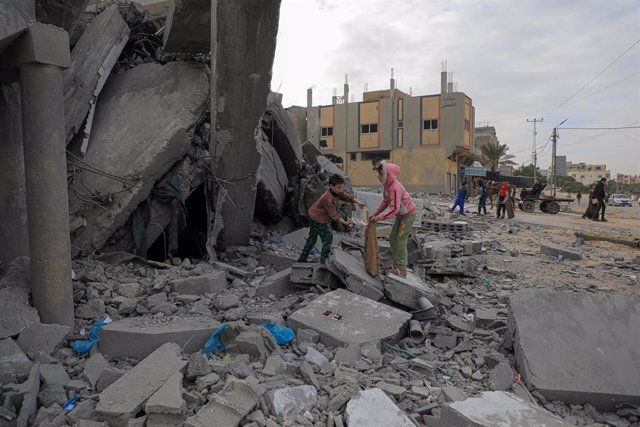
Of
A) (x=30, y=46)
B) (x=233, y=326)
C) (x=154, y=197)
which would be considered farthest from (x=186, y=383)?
(x=154, y=197)

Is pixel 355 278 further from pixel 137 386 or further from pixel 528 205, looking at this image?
pixel 528 205

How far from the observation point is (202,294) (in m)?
4.95

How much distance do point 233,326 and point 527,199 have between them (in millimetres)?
19004

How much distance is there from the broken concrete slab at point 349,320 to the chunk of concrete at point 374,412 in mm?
860

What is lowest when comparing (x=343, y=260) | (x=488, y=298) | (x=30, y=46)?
(x=488, y=298)

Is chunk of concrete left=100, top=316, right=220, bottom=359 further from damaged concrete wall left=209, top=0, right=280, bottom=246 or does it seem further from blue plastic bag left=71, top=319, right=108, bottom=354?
damaged concrete wall left=209, top=0, right=280, bottom=246

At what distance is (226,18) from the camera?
5250mm

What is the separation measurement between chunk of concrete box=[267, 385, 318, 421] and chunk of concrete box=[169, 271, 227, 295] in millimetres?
2335

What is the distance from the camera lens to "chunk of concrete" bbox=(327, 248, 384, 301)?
4758 millimetres

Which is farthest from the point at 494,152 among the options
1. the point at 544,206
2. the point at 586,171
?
the point at 586,171

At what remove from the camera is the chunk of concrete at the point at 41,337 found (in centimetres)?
345

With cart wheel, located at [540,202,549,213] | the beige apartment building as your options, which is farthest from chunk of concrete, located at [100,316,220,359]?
the beige apartment building

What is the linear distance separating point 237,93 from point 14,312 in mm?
3499

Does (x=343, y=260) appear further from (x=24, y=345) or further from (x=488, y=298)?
(x=24, y=345)
